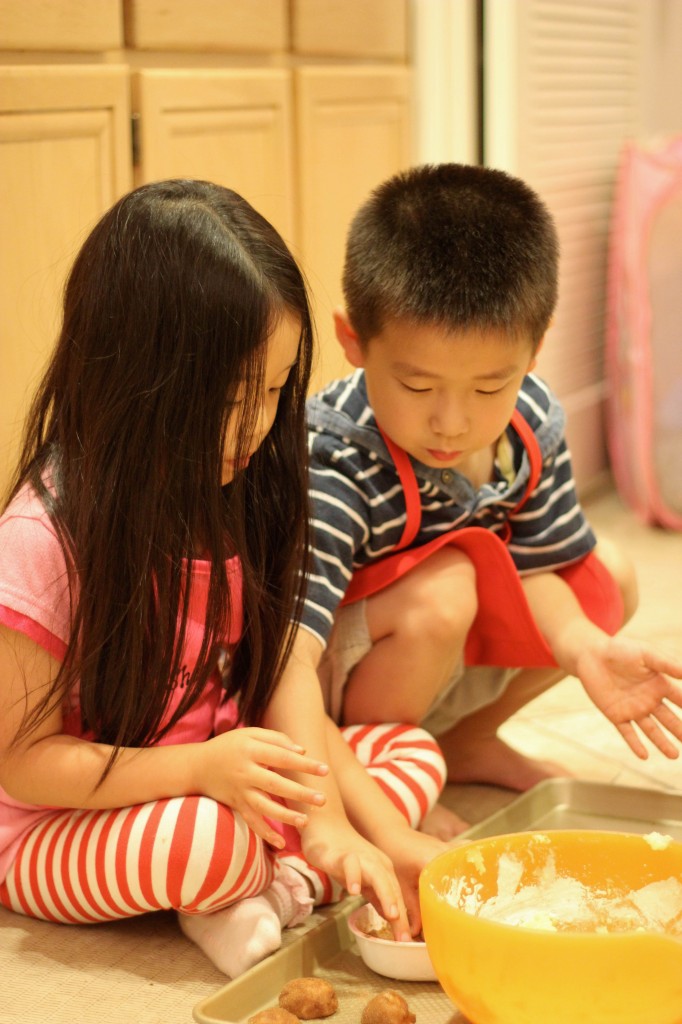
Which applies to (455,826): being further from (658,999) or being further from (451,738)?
(658,999)

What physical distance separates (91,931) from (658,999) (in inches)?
16.8

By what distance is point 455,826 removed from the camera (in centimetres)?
107

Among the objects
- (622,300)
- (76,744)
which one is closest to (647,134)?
(622,300)

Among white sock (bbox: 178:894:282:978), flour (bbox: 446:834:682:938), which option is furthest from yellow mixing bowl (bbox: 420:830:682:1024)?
white sock (bbox: 178:894:282:978)

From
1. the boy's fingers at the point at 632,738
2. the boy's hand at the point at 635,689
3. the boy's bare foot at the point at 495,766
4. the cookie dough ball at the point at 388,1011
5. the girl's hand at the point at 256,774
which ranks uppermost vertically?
the girl's hand at the point at 256,774

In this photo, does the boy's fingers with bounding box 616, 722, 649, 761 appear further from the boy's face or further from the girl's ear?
the girl's ear

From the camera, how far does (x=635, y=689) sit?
40.9 inches

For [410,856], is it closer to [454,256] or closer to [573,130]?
[454,256]

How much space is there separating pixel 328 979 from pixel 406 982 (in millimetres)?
52

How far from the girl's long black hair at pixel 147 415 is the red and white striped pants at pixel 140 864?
0.20 feet

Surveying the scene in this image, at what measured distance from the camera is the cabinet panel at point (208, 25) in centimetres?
131

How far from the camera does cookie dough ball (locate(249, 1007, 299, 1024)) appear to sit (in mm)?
773

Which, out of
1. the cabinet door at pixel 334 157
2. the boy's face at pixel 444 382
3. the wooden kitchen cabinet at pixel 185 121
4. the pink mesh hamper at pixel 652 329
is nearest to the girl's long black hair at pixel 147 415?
the boy's face at pixel 444 382

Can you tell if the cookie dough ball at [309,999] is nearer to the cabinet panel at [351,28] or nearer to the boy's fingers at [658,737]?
the boy's fingers at [658,737]
